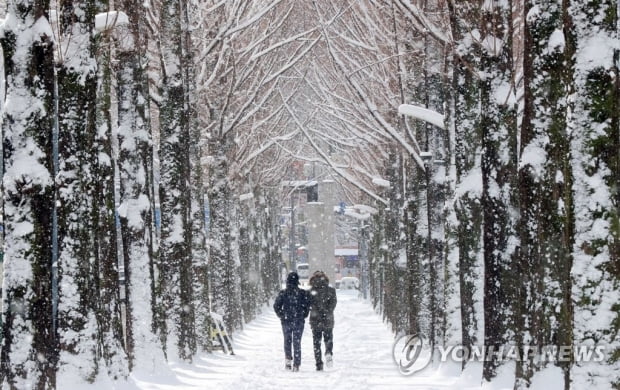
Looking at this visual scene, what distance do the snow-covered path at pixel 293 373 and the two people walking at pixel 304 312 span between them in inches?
19.7

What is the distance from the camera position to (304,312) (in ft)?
63.7

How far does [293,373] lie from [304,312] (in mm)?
1379

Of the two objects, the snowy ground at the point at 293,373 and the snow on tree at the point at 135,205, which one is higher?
the snow on tree at the point at 135,205

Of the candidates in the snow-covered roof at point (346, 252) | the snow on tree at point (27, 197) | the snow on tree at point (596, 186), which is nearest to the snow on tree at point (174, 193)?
the snow on tree at point (27, 197)

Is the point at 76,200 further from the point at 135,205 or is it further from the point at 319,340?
the point at 319,340

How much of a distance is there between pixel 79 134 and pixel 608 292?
22.2 ft

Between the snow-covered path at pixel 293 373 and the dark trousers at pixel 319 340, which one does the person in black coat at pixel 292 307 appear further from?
the snow-covered path at pixel 293 373

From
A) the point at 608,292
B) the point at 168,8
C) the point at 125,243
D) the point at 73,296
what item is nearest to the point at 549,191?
the point at 608,292

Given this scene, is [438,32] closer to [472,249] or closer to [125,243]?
[472,249]

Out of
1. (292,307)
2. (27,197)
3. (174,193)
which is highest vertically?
(174,193)

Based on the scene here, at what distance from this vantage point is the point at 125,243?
661 inches

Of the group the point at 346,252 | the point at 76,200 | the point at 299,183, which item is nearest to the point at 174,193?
the point at 76,200

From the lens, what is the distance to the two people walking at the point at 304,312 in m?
19.1

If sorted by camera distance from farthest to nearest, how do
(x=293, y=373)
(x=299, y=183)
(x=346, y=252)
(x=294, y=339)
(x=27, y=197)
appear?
(x=346, y=252) < (x=299, y=183) < (x=294, y=339) < (x=293, y=373) < (x=27, y=197)
